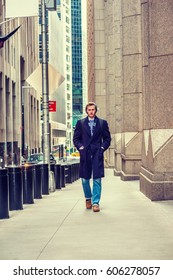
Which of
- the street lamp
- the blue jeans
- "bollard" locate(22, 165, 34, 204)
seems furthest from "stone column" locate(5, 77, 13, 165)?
the blue jeans

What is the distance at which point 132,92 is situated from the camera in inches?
893

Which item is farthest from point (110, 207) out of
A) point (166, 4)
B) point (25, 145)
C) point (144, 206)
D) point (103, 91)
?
point (25, 145)

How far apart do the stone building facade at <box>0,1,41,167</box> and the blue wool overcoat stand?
4135 centimetres

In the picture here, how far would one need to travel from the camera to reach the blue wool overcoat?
1019cm

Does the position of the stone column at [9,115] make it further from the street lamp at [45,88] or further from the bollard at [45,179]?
the bollard at [45,179]

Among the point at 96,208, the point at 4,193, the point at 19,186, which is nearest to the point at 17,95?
the point at 19,186

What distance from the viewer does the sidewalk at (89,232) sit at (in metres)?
6.41

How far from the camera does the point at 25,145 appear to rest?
7812 centimetres

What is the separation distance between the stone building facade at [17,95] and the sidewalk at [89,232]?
133 feet

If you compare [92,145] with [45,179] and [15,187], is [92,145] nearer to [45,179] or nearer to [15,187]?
→ [15,187]

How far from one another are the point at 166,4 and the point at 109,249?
24.7ft

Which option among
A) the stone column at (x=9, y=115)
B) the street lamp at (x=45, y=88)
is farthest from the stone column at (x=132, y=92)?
the stone column at (x=9, y=115)

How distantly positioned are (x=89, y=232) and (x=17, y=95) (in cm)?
6323
